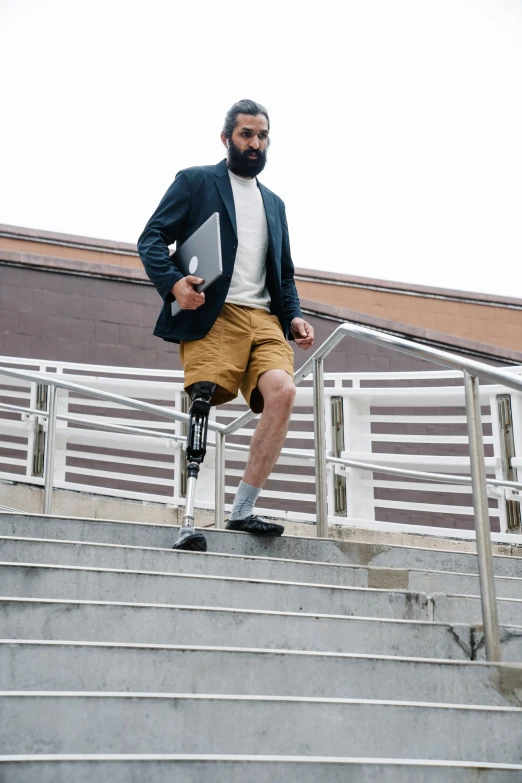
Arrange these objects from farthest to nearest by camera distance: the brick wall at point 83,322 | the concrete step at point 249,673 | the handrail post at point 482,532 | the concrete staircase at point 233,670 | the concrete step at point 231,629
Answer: the brick wall at point 83,322, the handrail post at point 482,532, the concrete step at point 231,629, the concrete step at point 249,673, the concrete staircase at point 233,670

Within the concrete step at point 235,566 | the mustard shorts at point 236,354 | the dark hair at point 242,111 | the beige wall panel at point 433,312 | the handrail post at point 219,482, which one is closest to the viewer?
the concrete step at point 235,566

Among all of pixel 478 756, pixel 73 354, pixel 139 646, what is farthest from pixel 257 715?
pixel 73 354

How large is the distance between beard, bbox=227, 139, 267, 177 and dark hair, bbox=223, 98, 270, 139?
0.07 meters

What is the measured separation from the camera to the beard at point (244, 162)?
12.5ft

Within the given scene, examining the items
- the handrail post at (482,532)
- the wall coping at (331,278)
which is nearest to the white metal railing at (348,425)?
the handrail post at (482,532)

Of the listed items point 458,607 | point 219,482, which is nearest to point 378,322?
point 219,482

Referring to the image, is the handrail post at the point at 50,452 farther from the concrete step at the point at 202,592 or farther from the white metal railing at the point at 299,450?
the concrete step at the point at 202,592

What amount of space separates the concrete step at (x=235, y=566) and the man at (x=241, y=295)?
288 millimetres

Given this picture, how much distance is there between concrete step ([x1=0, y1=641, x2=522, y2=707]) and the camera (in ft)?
7.80

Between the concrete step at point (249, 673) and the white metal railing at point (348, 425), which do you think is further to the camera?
the white metal railing at point (348, 425)

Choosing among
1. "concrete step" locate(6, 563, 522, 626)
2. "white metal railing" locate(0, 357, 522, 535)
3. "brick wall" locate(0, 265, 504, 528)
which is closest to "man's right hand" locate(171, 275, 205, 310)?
"concrete step" locate(6, 563, 522, 626)

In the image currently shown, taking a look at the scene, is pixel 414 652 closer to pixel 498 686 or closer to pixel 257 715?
pixel 498 686

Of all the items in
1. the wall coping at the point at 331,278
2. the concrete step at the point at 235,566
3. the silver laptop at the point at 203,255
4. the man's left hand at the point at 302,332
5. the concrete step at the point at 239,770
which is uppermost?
the wall coping at the point at 331,278

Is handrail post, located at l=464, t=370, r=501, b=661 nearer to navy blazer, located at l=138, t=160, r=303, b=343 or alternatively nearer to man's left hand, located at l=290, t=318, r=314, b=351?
man's left hand, located at l=290, t=318, r=314, b=351
